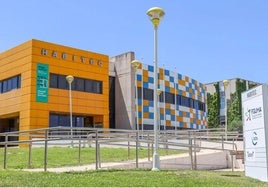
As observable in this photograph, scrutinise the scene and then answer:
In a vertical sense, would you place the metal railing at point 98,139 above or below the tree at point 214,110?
below

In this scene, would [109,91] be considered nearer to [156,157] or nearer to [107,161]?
[107,161]

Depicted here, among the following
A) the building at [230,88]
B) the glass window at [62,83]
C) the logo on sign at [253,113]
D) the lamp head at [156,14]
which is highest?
the building at [230,88]

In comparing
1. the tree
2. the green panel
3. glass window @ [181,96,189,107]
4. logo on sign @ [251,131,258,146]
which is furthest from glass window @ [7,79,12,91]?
the tree

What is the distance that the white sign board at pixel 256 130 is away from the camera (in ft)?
37.9

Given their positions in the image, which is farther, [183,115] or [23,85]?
[183,115]

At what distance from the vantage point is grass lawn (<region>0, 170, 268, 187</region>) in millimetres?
9633

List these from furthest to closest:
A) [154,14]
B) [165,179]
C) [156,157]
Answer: [154,14]
[156,157]
[165,179]

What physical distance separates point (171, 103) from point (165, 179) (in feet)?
144

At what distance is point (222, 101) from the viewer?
2894 inches

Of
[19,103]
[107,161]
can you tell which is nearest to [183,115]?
[19,103]

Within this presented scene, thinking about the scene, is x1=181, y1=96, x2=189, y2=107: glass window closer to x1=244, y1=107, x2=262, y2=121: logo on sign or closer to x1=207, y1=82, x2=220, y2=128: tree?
x1=207, y1=82, x2=220, y2=128: tree

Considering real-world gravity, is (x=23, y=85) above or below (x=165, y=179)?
above

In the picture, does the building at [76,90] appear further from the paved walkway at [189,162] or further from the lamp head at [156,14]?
the lamp head at [156,14]

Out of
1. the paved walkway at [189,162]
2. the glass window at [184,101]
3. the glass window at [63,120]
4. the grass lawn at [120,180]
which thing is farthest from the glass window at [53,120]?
the grass lawn at [120,180]
